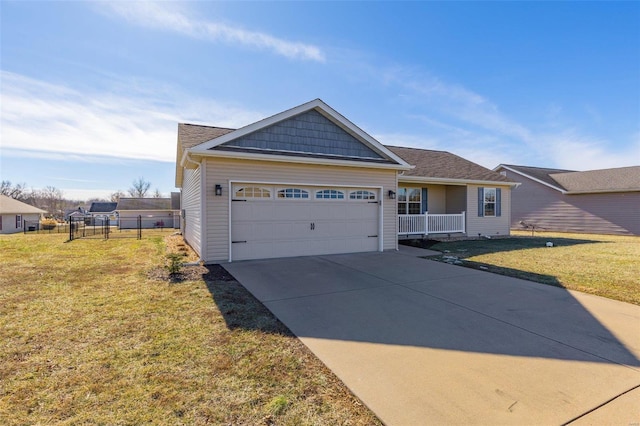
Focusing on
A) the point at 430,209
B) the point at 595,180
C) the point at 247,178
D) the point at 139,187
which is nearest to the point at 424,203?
the point at 430,209

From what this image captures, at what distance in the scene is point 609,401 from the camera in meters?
2.47

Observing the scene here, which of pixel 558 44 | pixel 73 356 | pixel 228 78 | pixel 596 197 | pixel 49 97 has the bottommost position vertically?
pixel 73 356

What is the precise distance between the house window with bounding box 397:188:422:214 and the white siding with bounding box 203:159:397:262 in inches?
155

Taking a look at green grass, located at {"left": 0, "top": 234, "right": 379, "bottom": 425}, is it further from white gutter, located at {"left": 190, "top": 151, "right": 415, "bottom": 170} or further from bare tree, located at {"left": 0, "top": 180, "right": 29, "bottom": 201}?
bare tree, located at {"left": 0, "top": 180, "right": 29, "bottom": 201}

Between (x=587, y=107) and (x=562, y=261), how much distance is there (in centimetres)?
1108

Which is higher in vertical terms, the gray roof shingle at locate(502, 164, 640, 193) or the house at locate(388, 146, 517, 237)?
the gray roof shingle at locate(502, 164, 640, 193)

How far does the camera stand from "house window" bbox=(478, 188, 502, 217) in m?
15.2

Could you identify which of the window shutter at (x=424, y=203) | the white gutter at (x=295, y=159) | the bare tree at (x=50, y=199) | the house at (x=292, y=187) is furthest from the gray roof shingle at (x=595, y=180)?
the bare tree at (x=50, y=199)

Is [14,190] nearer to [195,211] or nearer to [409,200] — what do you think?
[195,211]

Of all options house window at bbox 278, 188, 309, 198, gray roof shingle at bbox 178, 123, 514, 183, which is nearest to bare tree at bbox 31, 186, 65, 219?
gray roof shingle at bbox 178, 123, 514, 183

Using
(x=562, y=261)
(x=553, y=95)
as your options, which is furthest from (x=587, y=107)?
(x=562, y=261)

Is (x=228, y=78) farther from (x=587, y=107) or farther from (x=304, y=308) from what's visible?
(x=587, y=107)

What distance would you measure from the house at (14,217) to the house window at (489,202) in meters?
37.6

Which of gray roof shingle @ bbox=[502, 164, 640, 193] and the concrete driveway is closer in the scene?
the concrete driveway
